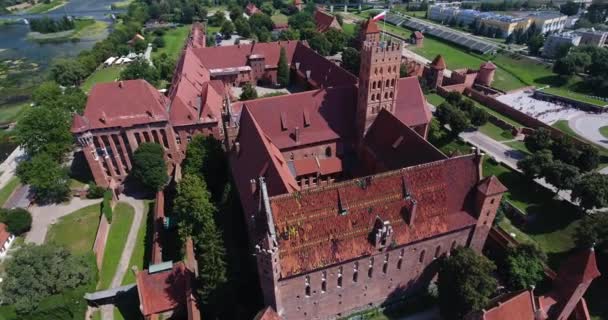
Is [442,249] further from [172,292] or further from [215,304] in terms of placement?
[172,292]

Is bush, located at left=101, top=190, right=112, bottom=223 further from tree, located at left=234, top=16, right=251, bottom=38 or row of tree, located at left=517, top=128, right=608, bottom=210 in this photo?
tree, located at left=234, top=16, right=251, bottom=38

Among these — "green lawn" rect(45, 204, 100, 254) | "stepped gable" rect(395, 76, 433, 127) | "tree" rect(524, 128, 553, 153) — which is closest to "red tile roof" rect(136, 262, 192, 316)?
"green lawn" rect(45, 204, 100, 254)

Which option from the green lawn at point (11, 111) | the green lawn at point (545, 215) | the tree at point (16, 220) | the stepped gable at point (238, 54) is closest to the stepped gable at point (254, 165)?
the tree at point (16, 220)

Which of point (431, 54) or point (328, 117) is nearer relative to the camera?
point (328, 117)

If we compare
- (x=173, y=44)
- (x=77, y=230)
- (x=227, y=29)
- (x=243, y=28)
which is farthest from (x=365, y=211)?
(x=173, y=44)

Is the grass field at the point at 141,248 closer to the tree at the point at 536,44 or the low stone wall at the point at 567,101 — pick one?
the low stone wall at the point at 567,101

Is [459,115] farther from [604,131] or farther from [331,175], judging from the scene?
[604,131]

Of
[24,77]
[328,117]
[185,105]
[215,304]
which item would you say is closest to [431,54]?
[328,117]
